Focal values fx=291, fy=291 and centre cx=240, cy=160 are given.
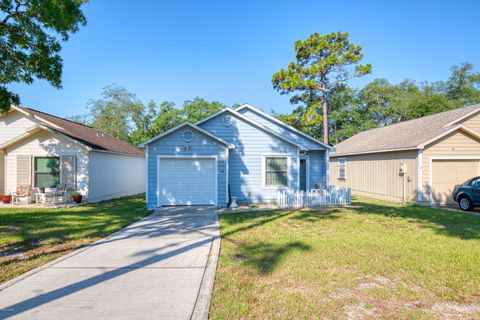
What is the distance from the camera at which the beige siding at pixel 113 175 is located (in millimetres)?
15477

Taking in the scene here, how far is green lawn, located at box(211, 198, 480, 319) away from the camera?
12.5 feet

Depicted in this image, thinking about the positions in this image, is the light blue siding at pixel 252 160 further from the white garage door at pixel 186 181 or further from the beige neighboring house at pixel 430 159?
the beige neighboring house at pixel 430 159

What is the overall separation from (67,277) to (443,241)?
817 cm

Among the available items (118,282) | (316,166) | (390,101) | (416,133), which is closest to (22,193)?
(118,282)

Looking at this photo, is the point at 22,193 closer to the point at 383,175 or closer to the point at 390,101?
the point at 383,175

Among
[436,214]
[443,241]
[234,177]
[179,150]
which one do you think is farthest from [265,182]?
[443,241]

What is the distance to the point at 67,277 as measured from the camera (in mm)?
4824

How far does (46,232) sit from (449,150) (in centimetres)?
1712

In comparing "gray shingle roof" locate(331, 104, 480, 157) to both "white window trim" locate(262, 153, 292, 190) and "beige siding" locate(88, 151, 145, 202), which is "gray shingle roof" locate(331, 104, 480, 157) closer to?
"white window trim" locate(262, 153, 292, 190)

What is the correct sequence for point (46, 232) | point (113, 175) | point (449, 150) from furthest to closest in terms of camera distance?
point (113, 175) → point (449, 150) → point (46, 232)

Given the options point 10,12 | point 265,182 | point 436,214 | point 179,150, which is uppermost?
point 10,12

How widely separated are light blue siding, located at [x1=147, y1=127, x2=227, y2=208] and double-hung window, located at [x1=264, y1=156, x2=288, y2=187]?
2613 millimetres

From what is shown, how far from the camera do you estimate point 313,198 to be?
43.5ft

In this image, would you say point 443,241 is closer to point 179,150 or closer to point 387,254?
point 387,254
